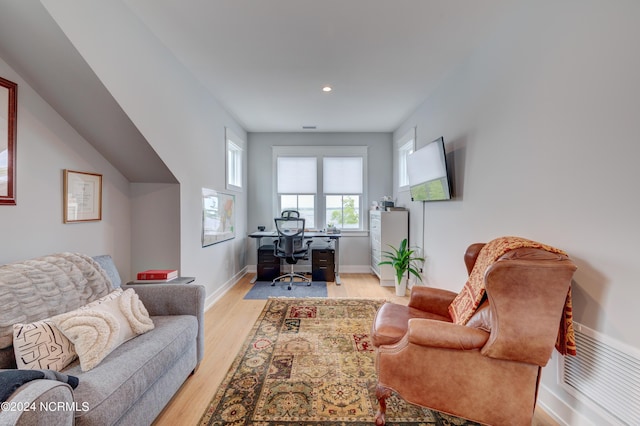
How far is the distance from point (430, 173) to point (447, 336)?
6.59 feet

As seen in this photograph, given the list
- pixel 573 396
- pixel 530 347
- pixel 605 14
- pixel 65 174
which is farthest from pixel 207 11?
pixel 573 396

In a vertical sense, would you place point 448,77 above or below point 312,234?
above

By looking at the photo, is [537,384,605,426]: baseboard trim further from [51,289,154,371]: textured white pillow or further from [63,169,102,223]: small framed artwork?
[63,169,102,223]: small framed artwork

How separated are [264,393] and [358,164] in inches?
161

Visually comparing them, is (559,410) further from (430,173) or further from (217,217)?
(217,217)

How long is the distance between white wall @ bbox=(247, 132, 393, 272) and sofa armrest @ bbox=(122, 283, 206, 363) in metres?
3.10

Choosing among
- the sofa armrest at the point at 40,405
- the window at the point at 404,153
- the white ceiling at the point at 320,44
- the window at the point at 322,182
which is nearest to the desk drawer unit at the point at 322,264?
the window at the point at 322,182

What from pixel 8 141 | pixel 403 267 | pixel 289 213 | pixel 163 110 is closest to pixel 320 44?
pixel 163 110

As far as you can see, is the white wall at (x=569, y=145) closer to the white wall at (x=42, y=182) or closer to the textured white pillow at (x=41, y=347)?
the textured white pillow at (x=41, y=347)

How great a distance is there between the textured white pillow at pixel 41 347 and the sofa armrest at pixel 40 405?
0.39 metres

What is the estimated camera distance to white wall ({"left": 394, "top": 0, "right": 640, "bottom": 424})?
122 centimetres

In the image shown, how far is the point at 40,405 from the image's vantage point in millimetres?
861

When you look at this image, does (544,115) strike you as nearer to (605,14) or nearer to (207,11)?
(605,14)

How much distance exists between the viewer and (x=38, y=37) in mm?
1499
